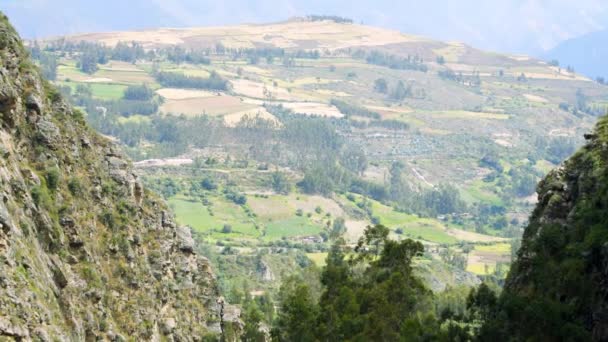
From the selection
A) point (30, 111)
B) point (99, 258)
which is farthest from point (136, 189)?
point (30, 111)

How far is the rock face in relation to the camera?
40375mm

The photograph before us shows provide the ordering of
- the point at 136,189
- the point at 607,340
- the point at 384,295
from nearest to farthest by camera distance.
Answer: the point at 607,340 < the point at 384,295 < the point at 136,189

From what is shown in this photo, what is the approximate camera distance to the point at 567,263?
39375mm

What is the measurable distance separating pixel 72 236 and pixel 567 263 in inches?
980

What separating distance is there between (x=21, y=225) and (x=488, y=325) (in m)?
20.0

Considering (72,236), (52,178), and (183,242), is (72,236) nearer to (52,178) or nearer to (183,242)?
(52,178)

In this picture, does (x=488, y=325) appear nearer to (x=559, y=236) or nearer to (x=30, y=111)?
(x=559, y=236)

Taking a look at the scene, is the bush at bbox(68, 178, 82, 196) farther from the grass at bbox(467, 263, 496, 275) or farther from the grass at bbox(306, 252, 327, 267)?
the grass at bbox(467, 263, 496, 275)

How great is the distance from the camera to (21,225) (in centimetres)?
4206

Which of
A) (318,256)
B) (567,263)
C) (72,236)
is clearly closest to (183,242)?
(72,236)

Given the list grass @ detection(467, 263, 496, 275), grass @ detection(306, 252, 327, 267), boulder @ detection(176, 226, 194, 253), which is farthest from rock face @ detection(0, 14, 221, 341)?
grass @ detection(467, 263, 496, 275)

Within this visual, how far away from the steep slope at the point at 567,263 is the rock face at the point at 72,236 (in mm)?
19083

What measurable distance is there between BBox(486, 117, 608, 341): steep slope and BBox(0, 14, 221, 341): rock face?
19083mm

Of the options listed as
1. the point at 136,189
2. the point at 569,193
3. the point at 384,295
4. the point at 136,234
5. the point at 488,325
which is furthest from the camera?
the point at 136,189
